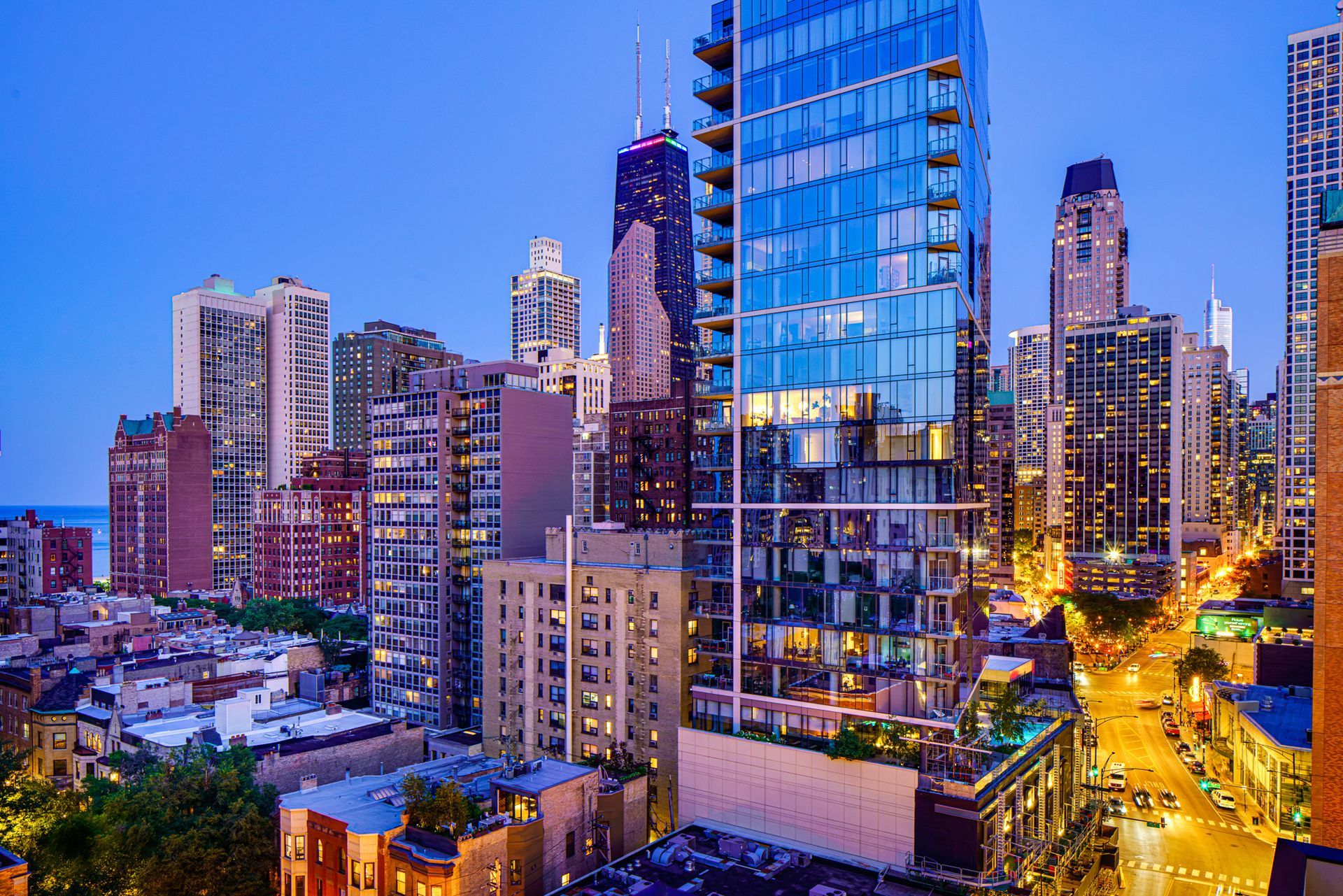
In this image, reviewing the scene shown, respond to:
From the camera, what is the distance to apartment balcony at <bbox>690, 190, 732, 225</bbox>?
237 feet

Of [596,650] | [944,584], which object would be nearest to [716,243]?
[944,584]

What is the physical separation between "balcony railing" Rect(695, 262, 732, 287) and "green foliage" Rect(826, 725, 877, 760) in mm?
37648

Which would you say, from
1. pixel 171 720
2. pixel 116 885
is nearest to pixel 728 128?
pixel 116 885

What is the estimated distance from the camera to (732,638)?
2731 inches

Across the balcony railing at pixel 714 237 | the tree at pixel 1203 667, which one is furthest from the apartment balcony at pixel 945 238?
the tree at pixel 1203 667

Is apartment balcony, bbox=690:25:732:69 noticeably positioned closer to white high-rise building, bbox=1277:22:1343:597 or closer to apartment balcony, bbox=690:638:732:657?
apartment balcony, bbox=690:638:732:657

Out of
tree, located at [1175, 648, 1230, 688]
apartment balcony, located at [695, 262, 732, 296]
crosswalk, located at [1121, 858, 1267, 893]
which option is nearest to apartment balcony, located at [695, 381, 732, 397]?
apartment balcony, located at [695, 262, 732, 296]

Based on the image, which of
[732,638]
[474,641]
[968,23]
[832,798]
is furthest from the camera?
[474,641]

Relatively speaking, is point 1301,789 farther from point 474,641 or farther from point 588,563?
point 474,641

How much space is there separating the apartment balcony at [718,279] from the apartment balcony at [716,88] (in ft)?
45.7

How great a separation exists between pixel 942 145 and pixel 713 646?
4314 centimetres

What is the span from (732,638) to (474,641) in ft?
174

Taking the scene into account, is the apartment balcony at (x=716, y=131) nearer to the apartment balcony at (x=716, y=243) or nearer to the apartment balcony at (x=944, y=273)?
the apartment balcony at (x=716, y=243)

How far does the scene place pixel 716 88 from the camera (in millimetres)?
71938
